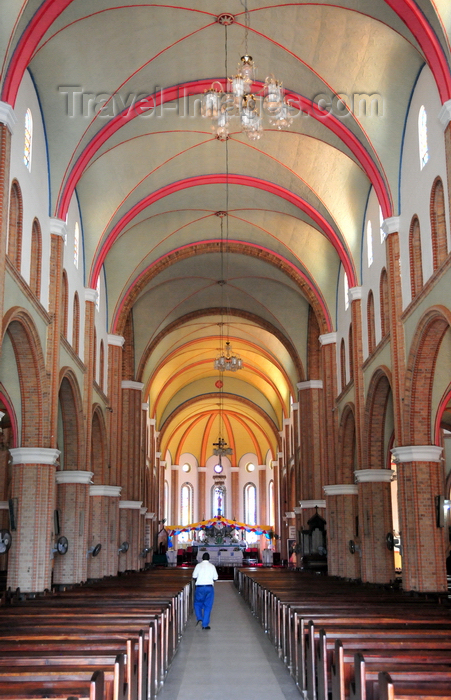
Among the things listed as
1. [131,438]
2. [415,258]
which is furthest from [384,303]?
[131,438]

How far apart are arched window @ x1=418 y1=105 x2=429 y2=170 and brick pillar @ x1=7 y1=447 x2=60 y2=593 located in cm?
1083

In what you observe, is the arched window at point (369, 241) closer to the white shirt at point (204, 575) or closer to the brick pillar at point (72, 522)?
the white shirt at point (204, 575)

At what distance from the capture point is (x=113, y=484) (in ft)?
87.5

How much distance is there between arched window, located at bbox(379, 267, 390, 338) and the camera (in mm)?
19875

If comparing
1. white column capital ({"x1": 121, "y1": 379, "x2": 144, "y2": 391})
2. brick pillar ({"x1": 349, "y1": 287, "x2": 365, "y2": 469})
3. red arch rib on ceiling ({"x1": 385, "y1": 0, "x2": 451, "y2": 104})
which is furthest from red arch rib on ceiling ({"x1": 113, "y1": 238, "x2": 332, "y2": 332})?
red arch rib on ceiling ({"x1": 385, "y1": 0, "x2": 451, "y2": 104})

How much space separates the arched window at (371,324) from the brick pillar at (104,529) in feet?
35.0

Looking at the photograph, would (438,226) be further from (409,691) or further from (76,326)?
(409,691)

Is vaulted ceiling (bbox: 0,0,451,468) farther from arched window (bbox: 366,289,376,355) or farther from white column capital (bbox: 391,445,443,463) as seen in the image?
white column capital (bbox: 391,445,443,463)

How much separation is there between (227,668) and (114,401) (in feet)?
54.8

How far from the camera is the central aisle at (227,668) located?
1012cm

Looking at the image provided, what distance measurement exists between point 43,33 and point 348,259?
12.3 metres

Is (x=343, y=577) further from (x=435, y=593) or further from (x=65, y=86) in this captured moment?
(x=65, y=86)

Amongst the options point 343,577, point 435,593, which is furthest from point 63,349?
point 343,577

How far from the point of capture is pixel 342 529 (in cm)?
2569
